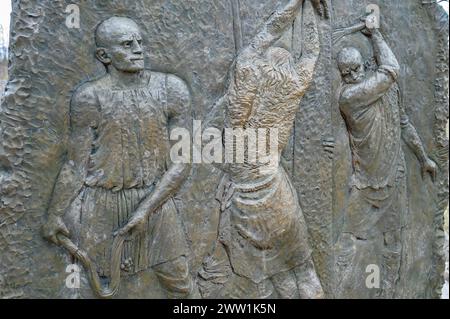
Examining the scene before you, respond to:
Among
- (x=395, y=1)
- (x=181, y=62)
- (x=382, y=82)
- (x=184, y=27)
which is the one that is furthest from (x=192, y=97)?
(x=395, y=1)

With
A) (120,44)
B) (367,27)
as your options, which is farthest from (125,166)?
(367,27)

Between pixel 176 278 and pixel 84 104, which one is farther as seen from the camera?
pixel 176 278

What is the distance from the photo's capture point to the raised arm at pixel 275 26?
9.09ft

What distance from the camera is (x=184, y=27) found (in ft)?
8.73

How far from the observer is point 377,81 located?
10.00ft

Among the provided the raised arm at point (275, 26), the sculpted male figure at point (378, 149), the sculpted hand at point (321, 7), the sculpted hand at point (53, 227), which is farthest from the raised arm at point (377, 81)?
the sculpted hand at point (53, 227)

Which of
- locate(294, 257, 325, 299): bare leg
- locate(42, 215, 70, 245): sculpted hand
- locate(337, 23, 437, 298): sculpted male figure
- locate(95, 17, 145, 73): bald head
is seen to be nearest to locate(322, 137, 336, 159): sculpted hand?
locate(337, 23, 437, 298): sculpted male figure

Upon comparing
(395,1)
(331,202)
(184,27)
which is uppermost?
(395,1)

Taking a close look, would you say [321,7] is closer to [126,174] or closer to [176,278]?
[126,174]

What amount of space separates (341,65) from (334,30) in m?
0.20

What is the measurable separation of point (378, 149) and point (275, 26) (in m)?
0.98

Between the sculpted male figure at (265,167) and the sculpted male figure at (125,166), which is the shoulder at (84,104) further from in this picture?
the sculpted male figure at (265,167)

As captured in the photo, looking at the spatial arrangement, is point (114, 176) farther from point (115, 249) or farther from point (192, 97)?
point (192, 97)

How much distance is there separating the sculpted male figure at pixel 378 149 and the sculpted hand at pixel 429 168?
4cm
